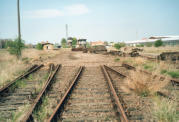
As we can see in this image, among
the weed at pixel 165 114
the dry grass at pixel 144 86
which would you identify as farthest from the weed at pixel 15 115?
the dry grass at pixel 144 86

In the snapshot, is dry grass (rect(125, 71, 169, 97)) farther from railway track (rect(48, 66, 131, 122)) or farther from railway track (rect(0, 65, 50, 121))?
railway track (rect(0, 65, 50, 121))

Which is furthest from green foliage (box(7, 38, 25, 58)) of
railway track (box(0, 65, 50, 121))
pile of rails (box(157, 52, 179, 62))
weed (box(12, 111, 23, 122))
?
pile of rails (box(157, 52, 179, 62))

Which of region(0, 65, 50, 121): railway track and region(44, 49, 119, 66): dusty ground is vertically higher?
region(44, 49, 119, 66): dusty ground

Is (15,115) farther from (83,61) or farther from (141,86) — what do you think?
(83,61)

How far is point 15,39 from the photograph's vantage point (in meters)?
14.1

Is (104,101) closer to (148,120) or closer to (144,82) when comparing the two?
(148,120)

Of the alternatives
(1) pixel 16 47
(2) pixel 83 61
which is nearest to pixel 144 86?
(2) pixel 83 61

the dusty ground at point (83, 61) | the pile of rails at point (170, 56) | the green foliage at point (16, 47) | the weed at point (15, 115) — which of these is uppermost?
the green foliage at point (16, 47)

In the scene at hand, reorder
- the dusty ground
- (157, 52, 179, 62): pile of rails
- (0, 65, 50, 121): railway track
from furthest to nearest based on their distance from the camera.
A: the dusty ground
(157, 52, 179, 62): pile of rails
(0, 65, 50, 121): railway track

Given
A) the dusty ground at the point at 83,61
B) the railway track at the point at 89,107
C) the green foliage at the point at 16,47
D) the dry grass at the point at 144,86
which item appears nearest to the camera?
the railway track at the point at 89,107

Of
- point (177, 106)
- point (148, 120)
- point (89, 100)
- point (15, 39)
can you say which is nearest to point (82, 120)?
point (89, 100)

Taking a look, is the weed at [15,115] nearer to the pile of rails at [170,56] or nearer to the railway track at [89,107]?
the railway track at [89,107]

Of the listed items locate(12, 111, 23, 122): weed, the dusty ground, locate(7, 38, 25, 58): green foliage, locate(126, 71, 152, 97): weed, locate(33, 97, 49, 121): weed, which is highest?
locate(7, 38, 25, 58): green foliage

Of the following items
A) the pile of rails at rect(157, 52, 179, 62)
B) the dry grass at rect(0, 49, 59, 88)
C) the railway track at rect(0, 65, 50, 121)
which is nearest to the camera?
the railway track at rect(0, 65, 50, 121)
